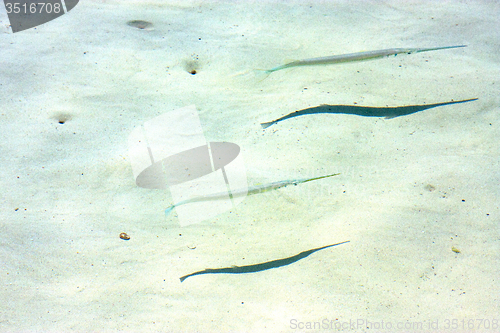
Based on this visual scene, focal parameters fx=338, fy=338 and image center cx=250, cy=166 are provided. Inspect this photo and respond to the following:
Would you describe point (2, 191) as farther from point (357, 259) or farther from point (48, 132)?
point (357, 259)

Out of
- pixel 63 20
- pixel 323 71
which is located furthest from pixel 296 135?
pixel 63 20

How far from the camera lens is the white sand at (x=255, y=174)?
242cm

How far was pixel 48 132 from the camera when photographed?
11.8 ft

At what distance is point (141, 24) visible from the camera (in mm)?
5246

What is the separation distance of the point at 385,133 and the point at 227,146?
174 cm

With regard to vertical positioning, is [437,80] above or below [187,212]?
above

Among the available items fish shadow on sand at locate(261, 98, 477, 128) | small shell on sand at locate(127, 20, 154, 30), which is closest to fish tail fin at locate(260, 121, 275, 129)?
fish shadow on sand at locate(261, 98, 477, 128)

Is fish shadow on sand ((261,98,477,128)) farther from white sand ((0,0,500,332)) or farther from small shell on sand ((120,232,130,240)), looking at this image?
small shell on sand ((120,232,130,240))

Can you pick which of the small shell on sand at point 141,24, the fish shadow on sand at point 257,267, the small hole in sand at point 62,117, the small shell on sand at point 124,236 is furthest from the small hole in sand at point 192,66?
the fish shadow on sand at point 257,267

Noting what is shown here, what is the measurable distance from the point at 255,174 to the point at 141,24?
11.3ft

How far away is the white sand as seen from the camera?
2418 millimetres

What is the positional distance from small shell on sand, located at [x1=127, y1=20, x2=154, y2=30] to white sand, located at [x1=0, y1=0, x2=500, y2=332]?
155 millimetres

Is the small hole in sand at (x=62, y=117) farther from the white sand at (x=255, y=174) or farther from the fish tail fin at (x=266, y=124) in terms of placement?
the fish tail fin at (x=266, y=124)

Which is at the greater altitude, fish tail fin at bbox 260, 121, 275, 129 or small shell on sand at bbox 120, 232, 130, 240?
fish tail fin at bbox 260, 121, 275, 129
